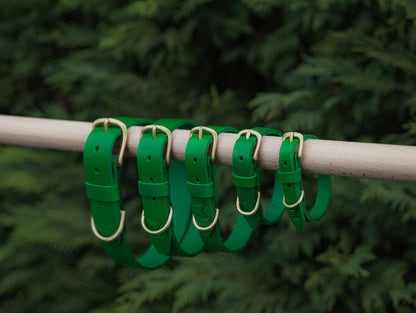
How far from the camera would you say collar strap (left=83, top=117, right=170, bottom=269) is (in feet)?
2.04

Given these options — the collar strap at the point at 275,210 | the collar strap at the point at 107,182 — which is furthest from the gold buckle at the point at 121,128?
the collar strap at the point at 275,210

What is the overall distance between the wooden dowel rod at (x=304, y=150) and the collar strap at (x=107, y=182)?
0.03 meters

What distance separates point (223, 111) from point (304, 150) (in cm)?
67

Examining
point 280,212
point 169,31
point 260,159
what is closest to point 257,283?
point 280,212

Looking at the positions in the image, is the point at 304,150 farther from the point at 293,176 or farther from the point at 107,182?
the point at 107,182

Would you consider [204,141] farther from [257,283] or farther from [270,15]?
[270,15]

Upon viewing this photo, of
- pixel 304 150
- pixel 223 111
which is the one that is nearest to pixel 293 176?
pixel 304 150

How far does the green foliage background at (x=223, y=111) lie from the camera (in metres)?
1.00

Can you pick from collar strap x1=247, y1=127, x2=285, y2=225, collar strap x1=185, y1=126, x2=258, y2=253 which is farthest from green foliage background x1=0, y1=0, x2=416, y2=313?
collar strap x1=185, y1=126, x2=258, y2=253

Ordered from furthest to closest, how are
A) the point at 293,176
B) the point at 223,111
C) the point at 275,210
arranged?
1. the point at 223,111
2. the point at 275,210
3. the point at 293,176

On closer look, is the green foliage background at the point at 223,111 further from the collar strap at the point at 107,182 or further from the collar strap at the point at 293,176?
the collar strap at the point at 107,182

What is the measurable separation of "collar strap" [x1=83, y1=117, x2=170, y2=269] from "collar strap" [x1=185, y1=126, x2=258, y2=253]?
0.36 feet

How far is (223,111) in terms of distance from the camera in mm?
1225

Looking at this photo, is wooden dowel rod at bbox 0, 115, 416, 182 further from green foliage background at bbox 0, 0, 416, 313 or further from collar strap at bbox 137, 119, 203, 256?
green foliage background at bbox 0, 0, 416, 313
